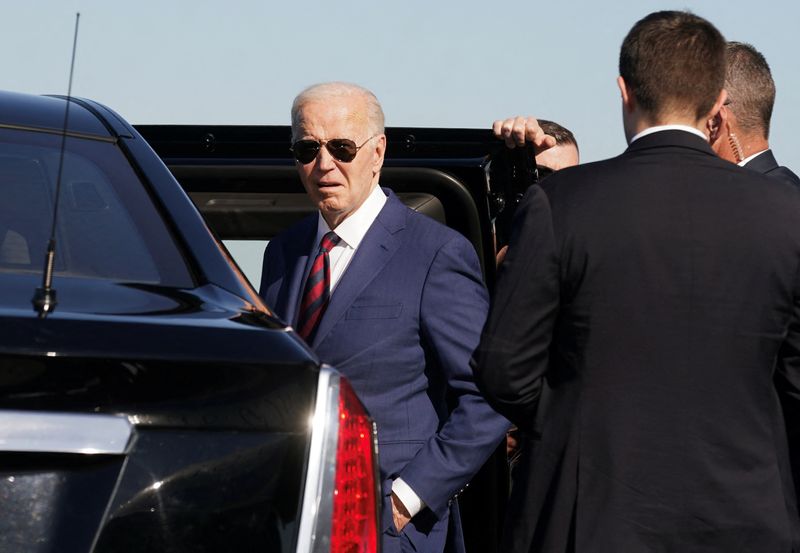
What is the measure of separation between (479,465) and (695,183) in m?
1.37

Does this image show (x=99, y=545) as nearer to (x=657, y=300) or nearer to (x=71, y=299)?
(x=71, y=299)

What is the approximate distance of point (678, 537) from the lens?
11.1ft

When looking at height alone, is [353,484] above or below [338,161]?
below

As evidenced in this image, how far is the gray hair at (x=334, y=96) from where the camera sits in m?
4.89

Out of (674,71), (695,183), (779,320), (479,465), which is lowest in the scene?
(479,465)

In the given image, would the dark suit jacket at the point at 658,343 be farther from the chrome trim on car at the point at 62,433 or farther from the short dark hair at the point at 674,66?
the chrome trim on car at the point at 62,433

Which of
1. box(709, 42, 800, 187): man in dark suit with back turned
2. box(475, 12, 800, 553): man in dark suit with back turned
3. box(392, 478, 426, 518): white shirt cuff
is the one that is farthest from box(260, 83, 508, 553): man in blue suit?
box(709, 42, 800, 187): man in dark suit with back turned

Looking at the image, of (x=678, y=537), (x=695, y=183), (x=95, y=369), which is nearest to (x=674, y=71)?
(x=695, y=183)

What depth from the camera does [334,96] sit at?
489 cm

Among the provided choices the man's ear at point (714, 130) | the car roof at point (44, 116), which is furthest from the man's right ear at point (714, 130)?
the car roof at point (44, 116)

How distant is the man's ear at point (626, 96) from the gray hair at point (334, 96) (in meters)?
1.40

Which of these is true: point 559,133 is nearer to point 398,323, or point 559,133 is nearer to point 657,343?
point 398,323

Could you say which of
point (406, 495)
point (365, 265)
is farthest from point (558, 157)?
point (406, 495)

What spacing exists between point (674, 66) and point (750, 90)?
1.75 m
